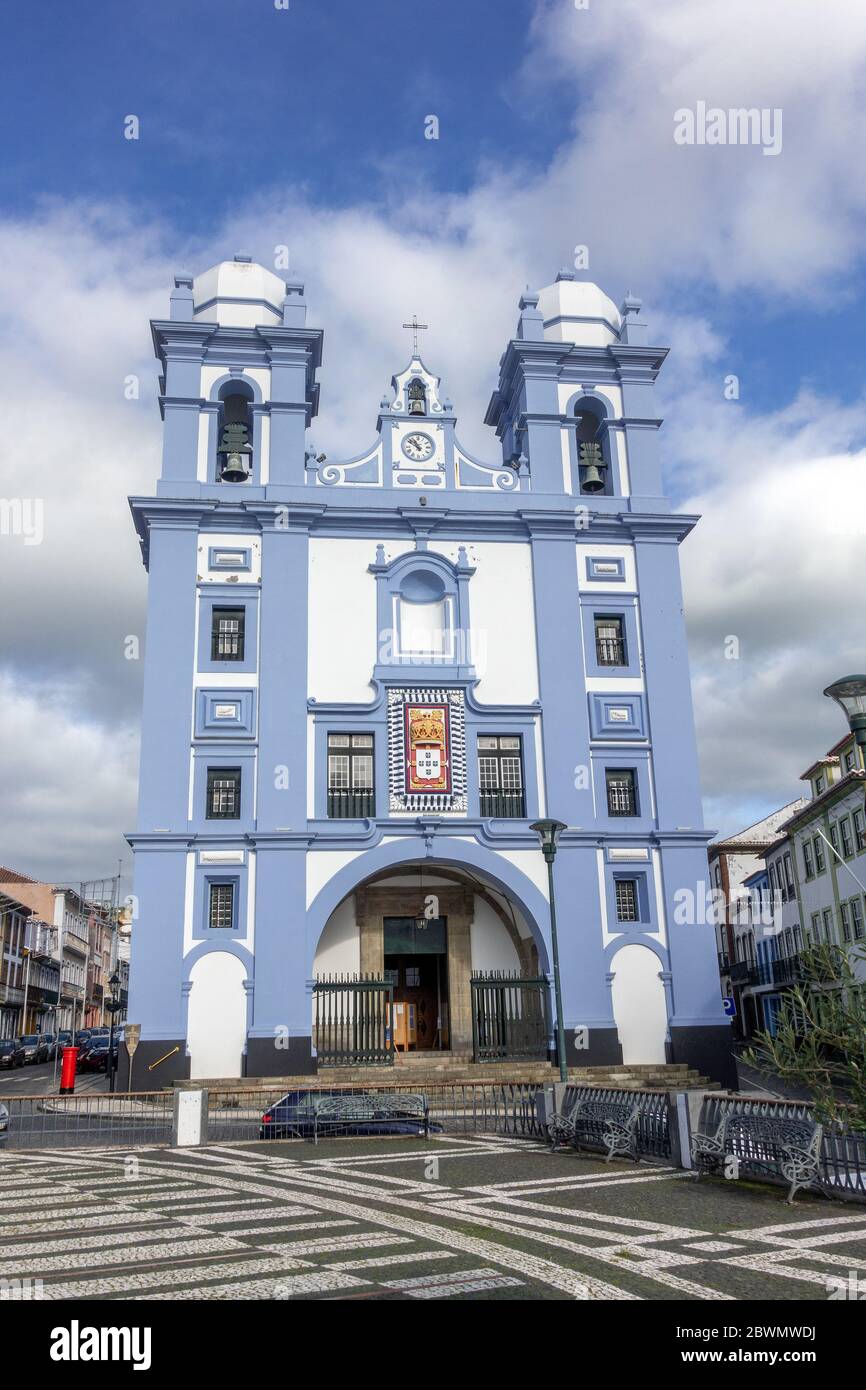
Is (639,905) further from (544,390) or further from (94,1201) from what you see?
(94,1201)

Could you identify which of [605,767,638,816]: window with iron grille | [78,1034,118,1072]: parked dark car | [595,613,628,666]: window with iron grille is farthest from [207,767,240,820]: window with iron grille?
[78,1034,118,1072]: parked dark car

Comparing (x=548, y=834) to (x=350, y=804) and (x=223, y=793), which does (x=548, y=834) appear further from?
(x=223, y=793)

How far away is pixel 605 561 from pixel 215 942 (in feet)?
47.0

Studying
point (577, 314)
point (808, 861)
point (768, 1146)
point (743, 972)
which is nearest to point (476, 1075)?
point (768, 1146)

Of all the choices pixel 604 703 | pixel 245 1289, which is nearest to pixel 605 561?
pixel 604 703

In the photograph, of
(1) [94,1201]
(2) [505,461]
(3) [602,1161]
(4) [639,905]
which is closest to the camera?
(1) [94,1201]

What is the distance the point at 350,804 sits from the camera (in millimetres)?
28594

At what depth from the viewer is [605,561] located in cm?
3144

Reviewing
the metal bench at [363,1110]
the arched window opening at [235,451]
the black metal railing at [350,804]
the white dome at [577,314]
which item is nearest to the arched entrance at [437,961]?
the black metal railing at [350,804]

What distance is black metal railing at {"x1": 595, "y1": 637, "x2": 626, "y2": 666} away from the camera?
30797 mm

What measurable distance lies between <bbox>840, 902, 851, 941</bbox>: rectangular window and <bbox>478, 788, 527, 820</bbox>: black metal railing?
21.2m

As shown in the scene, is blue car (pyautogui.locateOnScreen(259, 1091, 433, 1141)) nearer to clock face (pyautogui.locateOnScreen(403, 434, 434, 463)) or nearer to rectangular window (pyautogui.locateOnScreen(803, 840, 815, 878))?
clock face (pyautogui.locateOnScreen(403, 434, 434, 463))

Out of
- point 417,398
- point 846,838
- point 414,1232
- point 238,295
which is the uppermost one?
point 238,295

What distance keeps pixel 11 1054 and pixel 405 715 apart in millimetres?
28891
